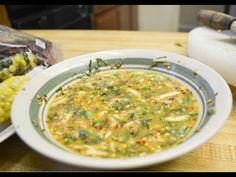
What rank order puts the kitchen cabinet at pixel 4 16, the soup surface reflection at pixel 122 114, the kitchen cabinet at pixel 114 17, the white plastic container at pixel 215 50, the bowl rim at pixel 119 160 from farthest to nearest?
the kitchen cabinet at pixel 114 17 < the kitchen cabinet at pixel 4 16 < the white plastic container at pixel 215 50 < the soup surface reflection at pixel 122 114 < the bowl rim at pixel 119 160

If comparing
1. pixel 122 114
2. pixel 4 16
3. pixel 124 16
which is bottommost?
pixel 124 16

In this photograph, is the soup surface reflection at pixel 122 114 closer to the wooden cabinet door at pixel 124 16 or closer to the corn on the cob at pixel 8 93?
the corn on the cob at pixel 8 93

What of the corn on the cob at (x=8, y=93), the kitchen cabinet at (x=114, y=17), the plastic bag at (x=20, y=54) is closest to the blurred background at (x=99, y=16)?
the kitchen cabinet at (x=114, y=17)

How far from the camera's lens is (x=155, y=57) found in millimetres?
856

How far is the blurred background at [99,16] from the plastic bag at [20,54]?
127 cm

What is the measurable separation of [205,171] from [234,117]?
0.73ft

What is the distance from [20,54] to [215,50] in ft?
1.96

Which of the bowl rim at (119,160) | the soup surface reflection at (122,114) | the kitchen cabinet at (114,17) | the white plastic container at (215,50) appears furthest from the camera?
the kitchen cabinet at (114,17)

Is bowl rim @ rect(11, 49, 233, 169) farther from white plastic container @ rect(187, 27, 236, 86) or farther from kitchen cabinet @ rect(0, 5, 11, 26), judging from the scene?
kitchen cabinet @ rect(0, 5, 11, 26)

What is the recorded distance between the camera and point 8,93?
0.70 meters

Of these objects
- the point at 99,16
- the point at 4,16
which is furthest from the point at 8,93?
the point at 99,16

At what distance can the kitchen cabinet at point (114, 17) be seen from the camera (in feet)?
9.68

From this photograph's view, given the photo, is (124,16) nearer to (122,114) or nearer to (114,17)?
(114,17)

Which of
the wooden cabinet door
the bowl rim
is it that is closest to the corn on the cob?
the bowl rim
